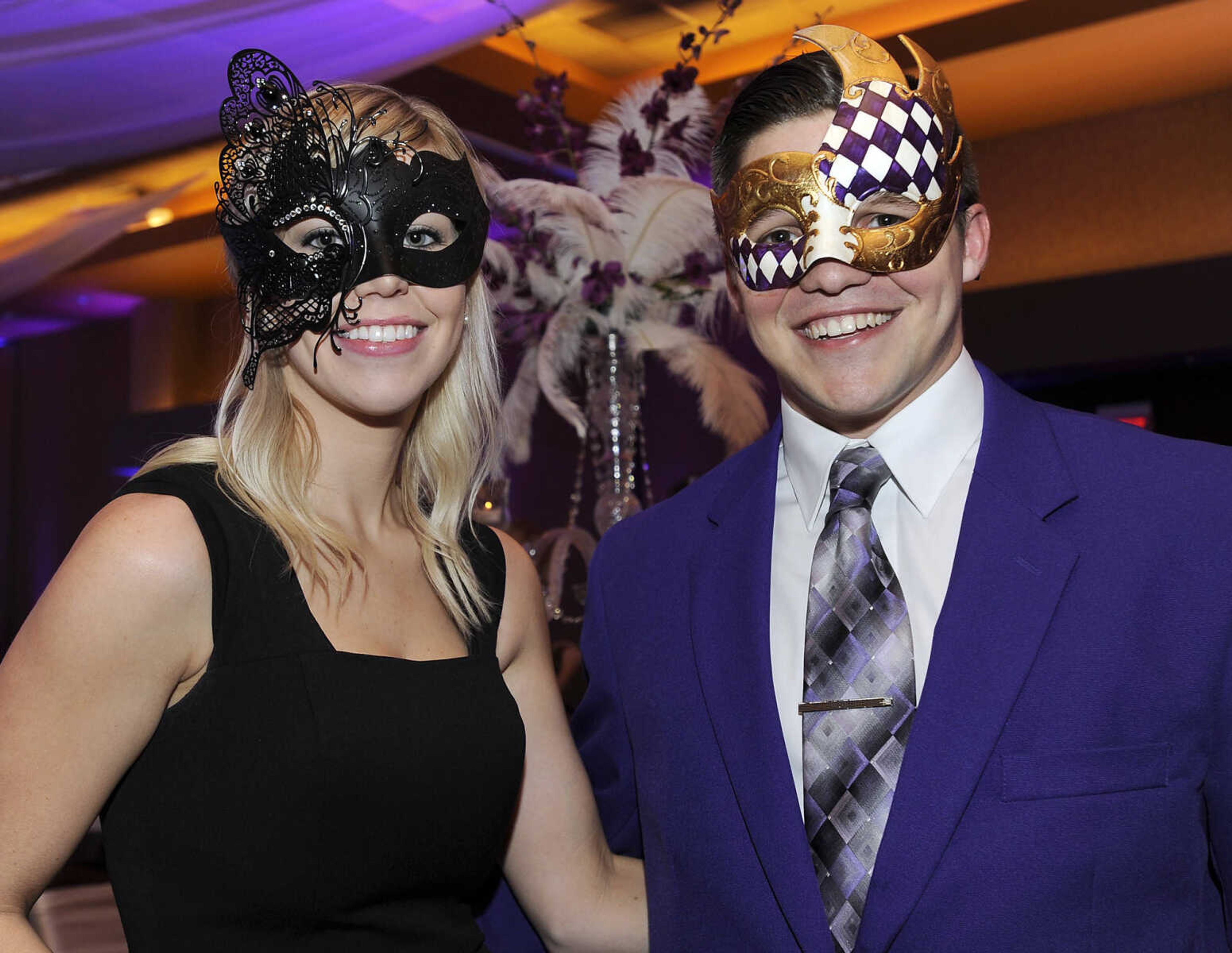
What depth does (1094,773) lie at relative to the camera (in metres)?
1.16

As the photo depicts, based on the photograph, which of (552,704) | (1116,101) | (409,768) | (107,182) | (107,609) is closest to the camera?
(107,609)

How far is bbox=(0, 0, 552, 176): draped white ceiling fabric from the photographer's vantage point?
3.01m

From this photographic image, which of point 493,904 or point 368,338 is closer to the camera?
point 368,338

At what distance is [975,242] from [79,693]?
1.14m

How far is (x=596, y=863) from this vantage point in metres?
1.62

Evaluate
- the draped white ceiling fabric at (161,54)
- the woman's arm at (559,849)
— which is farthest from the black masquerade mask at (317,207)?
the draped white ceiling fabric at (161,54)

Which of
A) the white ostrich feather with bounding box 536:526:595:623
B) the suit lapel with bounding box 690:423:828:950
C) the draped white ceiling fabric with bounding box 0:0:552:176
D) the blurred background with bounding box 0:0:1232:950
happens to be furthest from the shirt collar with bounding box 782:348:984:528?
the draped white ceiling fabric with bounding box 0:0:552:176

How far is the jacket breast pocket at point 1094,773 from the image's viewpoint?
1.15 metres

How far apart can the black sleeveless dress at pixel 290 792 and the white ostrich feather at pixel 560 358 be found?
107 centimetres

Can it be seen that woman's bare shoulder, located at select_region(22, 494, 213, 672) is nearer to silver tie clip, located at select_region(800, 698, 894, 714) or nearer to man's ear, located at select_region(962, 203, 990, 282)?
silver tie clip, located at select_region(800, 698, 894, 714)

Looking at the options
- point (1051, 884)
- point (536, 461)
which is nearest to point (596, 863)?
point (1051, 884)

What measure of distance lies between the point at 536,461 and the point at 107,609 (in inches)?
167

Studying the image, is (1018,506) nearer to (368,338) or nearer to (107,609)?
(368,338)

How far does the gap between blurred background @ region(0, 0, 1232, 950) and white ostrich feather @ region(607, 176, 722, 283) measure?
845mm
